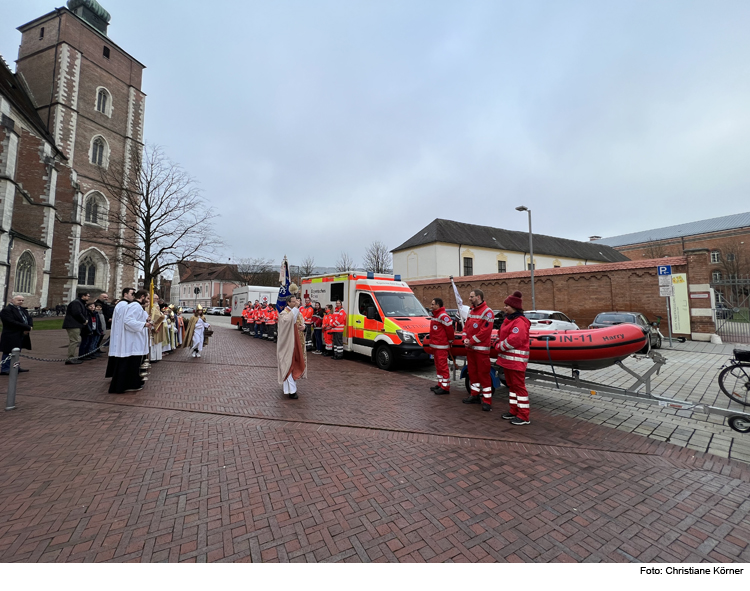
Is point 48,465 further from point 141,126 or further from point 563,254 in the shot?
point 563,254

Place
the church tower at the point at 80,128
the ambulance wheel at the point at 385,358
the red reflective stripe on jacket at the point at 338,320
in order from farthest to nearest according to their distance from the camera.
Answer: the church tower at the point at 80,128
the red reflective stripe on jacket at the point at 338,320
the ambulance wheel at the point at 385,358

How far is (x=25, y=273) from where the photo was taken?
22453mm

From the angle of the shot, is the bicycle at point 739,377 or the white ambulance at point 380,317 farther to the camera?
the white ambulance at point 380,317

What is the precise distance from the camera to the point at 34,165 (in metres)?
23.2

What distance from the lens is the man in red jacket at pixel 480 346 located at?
5457mm

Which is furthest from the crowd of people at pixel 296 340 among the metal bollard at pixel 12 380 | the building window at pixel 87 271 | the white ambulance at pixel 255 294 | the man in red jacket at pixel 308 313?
the building window at pixel 87 271

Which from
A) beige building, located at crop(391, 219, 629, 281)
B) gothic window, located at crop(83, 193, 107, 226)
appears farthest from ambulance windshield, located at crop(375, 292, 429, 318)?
gothic window, located at crop(83, 193, 107, 226)

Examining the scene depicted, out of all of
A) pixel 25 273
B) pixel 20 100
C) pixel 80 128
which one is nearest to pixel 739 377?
pixel 25 273

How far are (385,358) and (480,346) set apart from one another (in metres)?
3.85

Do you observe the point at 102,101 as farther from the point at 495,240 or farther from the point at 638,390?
the point at 638,390

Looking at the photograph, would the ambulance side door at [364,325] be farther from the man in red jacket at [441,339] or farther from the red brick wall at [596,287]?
the red brick wall at [596,287]

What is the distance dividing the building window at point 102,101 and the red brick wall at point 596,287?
39322 millimetres

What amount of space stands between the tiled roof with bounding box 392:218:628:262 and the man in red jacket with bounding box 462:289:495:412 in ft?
110

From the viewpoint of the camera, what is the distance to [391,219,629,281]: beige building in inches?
1528
